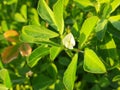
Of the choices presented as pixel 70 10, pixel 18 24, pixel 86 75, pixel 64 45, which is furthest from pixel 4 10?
pixel 64 45

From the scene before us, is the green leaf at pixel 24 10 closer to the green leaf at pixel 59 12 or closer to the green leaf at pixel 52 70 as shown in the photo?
the green leaf at pixel 52 70

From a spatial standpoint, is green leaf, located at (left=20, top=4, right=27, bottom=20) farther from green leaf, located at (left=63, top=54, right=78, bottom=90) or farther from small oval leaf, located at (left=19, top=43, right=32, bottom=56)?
green leaf, located at (left=63, top=54, right=78, bottom=90)

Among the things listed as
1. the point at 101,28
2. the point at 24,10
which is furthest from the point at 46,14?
the point at 24,10

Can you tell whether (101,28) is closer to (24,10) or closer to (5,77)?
(5,77)

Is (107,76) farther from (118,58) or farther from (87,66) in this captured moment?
(87,66)

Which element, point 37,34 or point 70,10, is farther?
point 70,10

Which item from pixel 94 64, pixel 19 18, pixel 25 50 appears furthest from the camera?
pixel 19 18

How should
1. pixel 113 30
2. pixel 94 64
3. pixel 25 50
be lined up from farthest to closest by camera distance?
pixel 25 50, pixel 113 30, pixel 94 64
